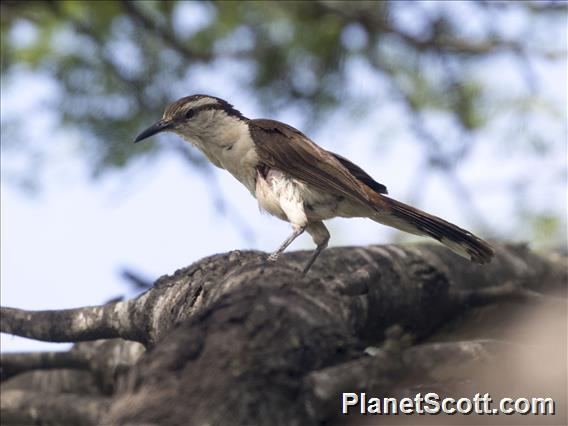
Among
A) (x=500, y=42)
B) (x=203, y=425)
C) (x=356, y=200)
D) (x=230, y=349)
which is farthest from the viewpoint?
(x=500, y=42)

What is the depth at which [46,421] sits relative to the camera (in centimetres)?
499

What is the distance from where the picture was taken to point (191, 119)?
5.52 m

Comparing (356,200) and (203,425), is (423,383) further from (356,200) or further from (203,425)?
(356,200)

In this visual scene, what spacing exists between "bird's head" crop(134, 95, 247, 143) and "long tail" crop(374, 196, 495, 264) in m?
1.14

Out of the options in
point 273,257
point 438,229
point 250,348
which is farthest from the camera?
point 438,229

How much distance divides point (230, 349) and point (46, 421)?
2.64 meters

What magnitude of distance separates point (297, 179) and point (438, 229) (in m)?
0.80

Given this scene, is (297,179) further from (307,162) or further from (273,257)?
(273,257)

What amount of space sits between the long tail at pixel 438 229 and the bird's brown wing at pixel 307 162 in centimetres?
14

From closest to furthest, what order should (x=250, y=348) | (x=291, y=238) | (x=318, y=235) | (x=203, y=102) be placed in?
1. (x=250, y=348)
2. (x=291, y=238)
3. (x=318, y=235)
4. (x=203, y=102)

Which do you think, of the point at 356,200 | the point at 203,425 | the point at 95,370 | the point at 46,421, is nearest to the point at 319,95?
the point at 356,200

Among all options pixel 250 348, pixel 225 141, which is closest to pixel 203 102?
pixel 225 141

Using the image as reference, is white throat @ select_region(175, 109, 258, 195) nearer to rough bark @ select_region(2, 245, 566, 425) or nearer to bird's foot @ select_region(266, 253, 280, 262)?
bird's foot @ select_region(266, 253, 280, 262)

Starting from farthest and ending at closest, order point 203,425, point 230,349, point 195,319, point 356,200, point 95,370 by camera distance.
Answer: point 95,370
point 356,200
point 195,319
point 230,349
point 203,425
